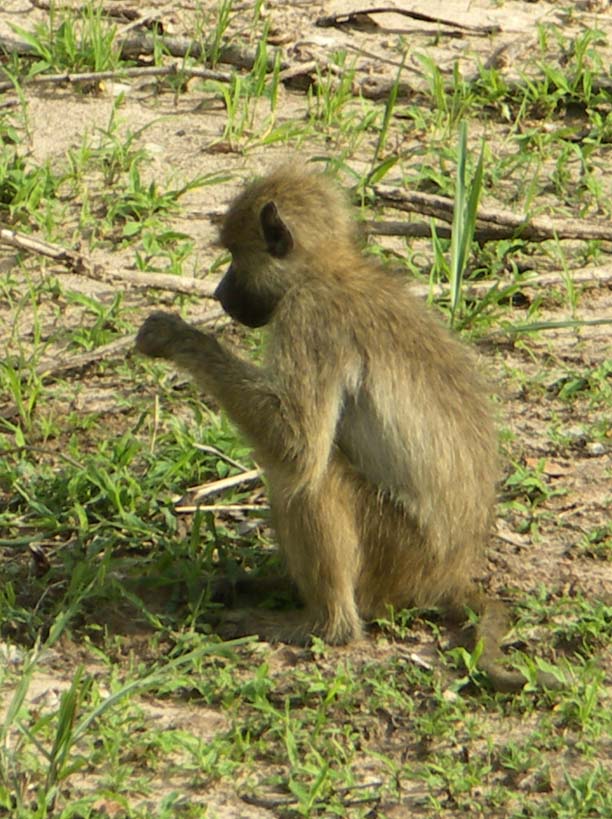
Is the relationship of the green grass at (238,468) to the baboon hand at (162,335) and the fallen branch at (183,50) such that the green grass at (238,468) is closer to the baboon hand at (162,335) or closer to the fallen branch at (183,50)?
the fallen branch at (183,50)

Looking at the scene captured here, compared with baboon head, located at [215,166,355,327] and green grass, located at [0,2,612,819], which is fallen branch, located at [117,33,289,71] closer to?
green grass, located at [0,2,612,819]

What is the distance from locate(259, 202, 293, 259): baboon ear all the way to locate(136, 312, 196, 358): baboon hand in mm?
438

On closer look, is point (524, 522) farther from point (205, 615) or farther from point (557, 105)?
point (557, 105)

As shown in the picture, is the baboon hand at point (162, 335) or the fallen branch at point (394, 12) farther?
the fallen branch at point (394, 12)

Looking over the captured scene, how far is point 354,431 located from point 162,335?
2.57 ft

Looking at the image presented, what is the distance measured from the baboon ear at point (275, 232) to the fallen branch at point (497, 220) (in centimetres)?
198

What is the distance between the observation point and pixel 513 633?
19.7 feet

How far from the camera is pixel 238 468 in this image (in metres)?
6.92

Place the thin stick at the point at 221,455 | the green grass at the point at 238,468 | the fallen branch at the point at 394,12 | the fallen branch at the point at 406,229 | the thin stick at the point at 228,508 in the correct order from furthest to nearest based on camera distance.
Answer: the fallen branch at the point at 394,12, the fallen branch at the point at 406,229, the thin stick at the point at 221,455, the thin stick at the point at 228,508, the green grass at the point at 238,468

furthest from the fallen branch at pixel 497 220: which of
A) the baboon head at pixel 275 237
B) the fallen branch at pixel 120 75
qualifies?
the fallen branch at pixel 120 75

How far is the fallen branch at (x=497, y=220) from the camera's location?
8.03 meters

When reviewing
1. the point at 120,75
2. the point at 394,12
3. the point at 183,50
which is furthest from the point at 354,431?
the point at 394,12

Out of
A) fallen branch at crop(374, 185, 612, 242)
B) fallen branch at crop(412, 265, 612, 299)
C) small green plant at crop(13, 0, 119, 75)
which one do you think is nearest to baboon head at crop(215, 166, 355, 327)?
fallen branch at crop(412, 265, 612, 299)

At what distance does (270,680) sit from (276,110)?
15.1ft
